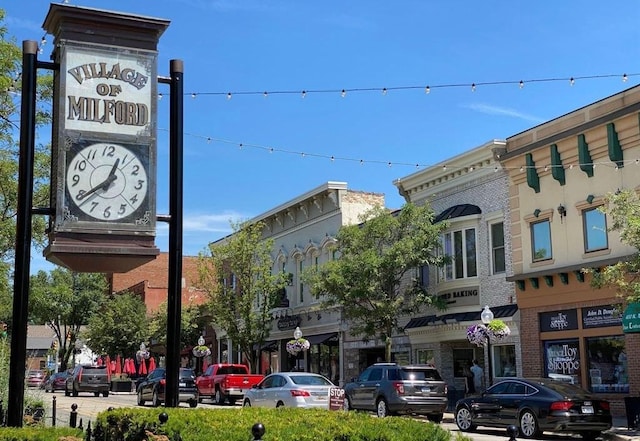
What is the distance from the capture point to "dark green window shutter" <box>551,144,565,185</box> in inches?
1011

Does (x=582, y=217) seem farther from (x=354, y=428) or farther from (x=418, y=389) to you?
(x=354, y=428)

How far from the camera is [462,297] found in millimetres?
29328

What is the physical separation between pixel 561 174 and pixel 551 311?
4.27 meters

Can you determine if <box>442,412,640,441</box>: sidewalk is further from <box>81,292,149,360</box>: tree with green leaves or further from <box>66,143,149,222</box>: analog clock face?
<box>81,292,149,360</box>: tree with green leaves

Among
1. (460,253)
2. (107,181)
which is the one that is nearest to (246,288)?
(460,253)

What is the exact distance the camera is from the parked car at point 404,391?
23.6 meters

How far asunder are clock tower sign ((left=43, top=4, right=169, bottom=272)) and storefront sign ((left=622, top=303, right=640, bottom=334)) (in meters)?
15.1

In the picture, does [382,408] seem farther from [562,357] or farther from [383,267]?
[383,267]

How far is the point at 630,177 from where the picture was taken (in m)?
23.4

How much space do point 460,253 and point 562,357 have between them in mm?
5834

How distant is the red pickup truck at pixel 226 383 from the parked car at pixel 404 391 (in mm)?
10375

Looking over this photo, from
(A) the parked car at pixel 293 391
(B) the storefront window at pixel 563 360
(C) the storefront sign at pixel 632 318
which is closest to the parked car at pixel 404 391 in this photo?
(A) the parked car at pixel 293 391

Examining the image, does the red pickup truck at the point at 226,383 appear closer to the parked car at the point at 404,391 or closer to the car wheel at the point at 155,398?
the car wheel at the point at 155,398

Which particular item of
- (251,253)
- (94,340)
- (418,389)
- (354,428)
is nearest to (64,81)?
(354,428)
